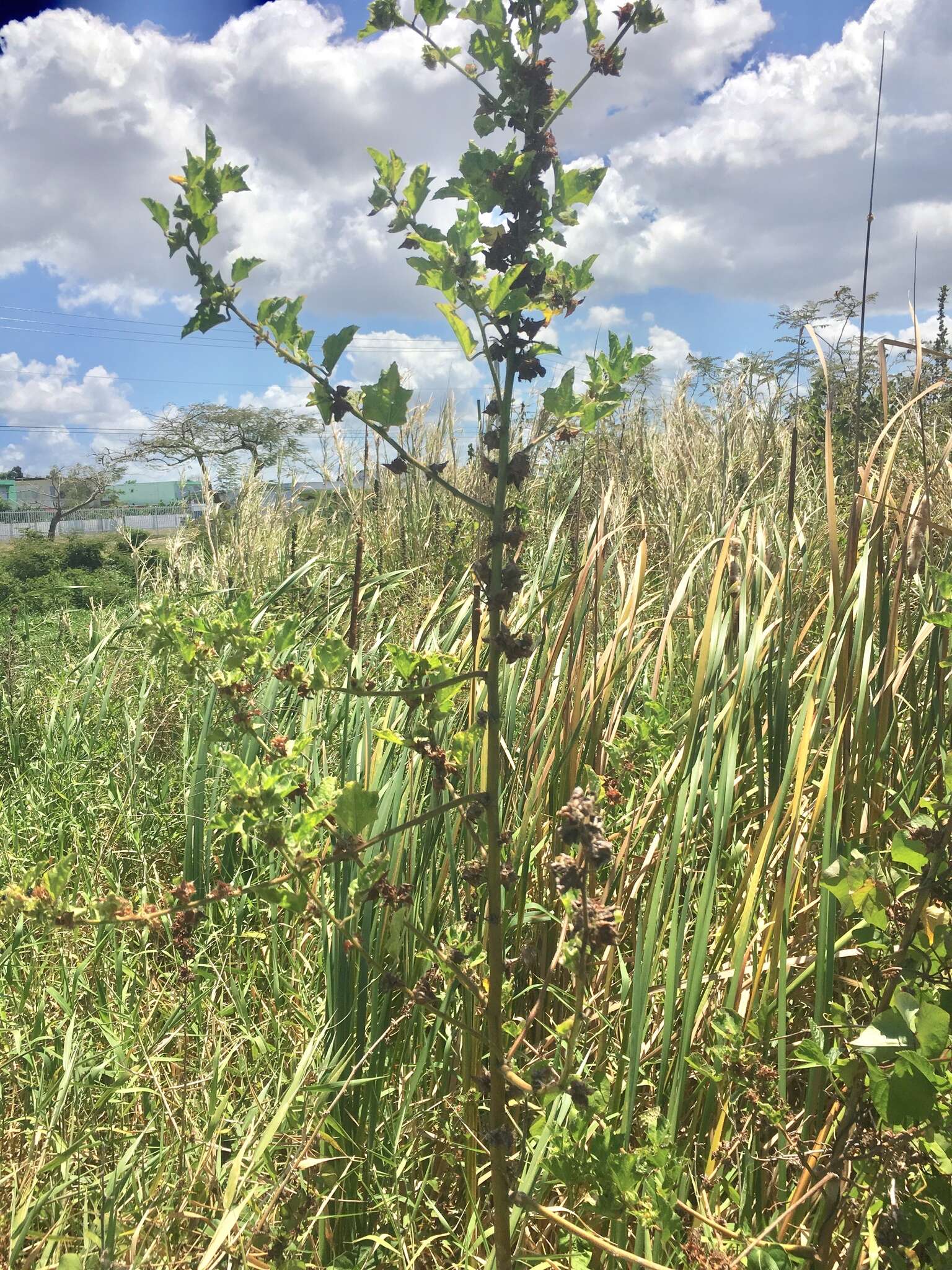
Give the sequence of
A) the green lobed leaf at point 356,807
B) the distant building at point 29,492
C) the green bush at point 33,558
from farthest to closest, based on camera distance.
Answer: the distant building at point 29,492 < the green bush at point 33,558 < the green lobed leaf at point 356,807

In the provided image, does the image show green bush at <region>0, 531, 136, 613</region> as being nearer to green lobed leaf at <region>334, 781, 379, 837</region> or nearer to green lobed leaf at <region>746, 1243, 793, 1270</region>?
green lobed leaf at <region>334, 781, 379, 837</region>

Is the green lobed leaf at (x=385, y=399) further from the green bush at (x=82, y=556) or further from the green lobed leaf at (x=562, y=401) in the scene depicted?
the green bush at (x=82, y=556)

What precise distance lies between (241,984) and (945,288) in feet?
20.7

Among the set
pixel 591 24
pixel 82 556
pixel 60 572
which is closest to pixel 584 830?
pixel 591 24

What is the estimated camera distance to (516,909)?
4.91 ft

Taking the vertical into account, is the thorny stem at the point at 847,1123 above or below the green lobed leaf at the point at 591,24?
below

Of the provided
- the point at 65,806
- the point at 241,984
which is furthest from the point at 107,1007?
the point at 65,806

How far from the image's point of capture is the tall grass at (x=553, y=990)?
44.5 inches

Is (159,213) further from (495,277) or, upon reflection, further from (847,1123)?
(847,1123)

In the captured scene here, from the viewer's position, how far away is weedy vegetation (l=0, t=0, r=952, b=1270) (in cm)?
83

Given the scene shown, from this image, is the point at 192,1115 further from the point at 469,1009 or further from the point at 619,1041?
the point at 619,1041

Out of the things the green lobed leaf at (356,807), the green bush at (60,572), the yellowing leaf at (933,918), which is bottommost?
the green bush at (60,572)

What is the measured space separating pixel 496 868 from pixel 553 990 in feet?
1.77

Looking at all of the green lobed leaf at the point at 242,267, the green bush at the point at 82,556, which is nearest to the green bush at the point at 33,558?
the green bush at the point at 82,556
